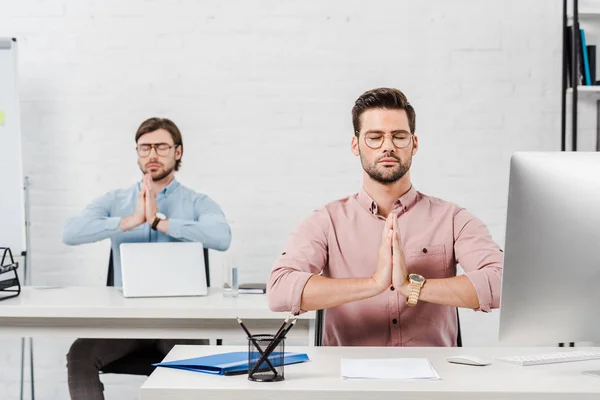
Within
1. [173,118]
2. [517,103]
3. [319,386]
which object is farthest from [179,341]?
[517,103]

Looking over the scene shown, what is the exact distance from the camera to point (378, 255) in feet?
6.59

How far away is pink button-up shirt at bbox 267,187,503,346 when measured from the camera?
2096 mm

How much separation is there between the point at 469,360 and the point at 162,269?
1.49 meters

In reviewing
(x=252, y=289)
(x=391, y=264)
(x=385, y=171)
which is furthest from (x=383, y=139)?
(x=252, y=289)

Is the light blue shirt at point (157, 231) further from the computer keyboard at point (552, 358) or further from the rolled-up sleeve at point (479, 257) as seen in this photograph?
the computer keyboard at point (552, 358)

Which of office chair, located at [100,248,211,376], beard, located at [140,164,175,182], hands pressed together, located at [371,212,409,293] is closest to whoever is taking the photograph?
hands pressed together, located at [371,212,409,293]

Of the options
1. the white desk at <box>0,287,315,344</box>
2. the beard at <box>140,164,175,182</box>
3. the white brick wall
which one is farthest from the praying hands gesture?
the white brick wall

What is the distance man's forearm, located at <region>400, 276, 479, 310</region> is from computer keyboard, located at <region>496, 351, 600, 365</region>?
24cm

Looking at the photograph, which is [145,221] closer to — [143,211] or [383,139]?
[143,211]

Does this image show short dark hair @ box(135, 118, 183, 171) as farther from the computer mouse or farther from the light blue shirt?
the computer mouse

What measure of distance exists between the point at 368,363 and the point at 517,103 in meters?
2.61

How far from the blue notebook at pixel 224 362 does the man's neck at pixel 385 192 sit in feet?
2.11

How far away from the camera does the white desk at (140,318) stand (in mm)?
2660

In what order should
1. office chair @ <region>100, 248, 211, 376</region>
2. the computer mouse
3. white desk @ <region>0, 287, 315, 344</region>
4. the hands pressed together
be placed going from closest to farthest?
1. the computer mouse
2. the hands pressed together
3. white desk @ <region>0, 287, 315, 344</region>
4. office chair @ <region>100, 248, 211, 376</region>
